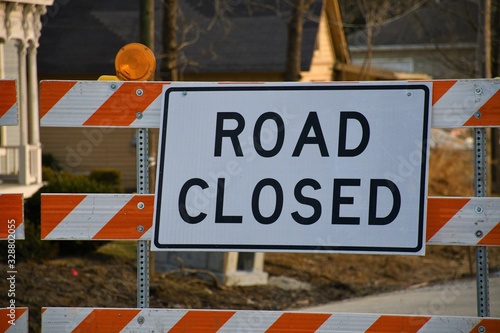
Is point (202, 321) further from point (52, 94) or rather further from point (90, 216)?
point (52, 94)

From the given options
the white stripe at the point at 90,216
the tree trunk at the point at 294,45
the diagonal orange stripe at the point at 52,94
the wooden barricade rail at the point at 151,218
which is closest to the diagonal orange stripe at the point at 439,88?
the wooden barricade rail at the point at 151,218

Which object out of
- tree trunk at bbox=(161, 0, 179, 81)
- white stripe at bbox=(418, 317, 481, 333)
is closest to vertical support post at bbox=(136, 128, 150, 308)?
white stripe at bbox=(418, 317, 481, 333)

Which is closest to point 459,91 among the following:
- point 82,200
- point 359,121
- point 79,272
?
point 359,121

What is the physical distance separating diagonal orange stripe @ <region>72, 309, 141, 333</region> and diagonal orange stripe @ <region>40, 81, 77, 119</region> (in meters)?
0.99

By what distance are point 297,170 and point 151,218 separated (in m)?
0.73

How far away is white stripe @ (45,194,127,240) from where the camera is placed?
387 centimetres

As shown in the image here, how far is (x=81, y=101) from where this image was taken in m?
3.94

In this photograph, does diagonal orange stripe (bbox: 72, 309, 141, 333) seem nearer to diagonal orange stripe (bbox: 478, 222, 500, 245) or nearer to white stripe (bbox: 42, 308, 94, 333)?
white stripe (bbox: 42, 308, 94, 333)

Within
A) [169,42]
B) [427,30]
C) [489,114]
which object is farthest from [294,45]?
[427,30]

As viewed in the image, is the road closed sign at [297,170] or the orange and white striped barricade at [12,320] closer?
the road closed sign at [297,170]

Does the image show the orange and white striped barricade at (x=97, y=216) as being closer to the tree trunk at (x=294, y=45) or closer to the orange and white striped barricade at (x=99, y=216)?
the orange and white striped barricade at (x=99, y=216)

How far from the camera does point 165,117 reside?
12.8 ft

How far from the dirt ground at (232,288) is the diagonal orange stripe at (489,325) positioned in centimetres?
428

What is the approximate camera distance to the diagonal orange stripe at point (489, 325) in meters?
3.73
